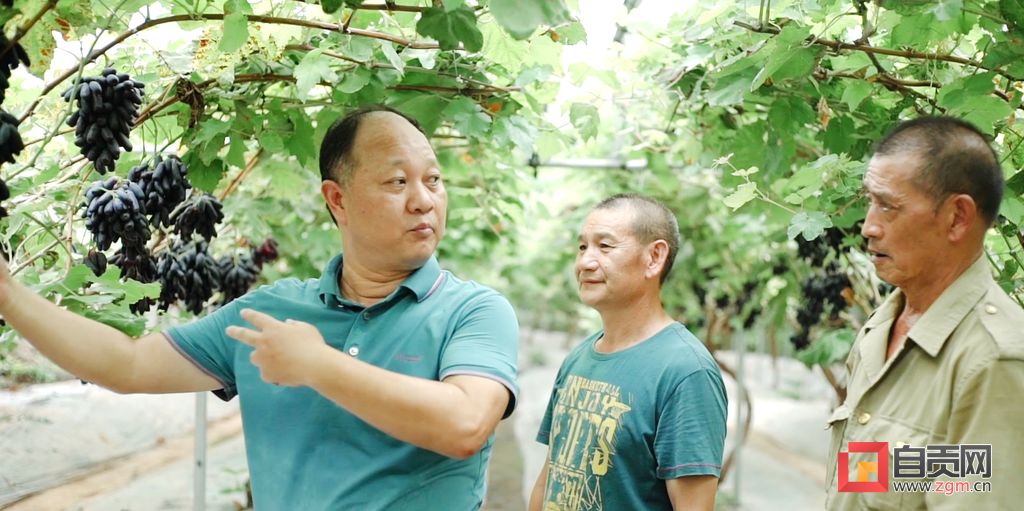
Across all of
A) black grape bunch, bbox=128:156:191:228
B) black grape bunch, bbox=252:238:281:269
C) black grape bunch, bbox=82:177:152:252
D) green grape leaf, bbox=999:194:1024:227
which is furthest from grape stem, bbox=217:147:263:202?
green grape leaf, bbox=999:194:1024:227

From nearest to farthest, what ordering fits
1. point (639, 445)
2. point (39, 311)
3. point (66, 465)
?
point (39, 311), point (639, 445), point (66, 465)

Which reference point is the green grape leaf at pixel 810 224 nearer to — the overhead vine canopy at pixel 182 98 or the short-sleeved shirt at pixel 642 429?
the short-sleeved shirt at pixel 642 429

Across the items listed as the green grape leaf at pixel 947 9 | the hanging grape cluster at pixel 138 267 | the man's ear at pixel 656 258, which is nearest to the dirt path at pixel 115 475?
the hanging grape cluster at pixel 138 267

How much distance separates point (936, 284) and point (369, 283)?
3.63 feet

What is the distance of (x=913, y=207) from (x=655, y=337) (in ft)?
2.39

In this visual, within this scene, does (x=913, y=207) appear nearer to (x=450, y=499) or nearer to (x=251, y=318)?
(x=450, y=499)

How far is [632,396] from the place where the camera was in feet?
6.38

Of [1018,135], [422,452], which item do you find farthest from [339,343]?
[1018,135]

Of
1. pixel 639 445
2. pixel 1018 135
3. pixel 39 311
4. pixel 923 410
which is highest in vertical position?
pixel 1018 135

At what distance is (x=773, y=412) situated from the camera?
11.5m

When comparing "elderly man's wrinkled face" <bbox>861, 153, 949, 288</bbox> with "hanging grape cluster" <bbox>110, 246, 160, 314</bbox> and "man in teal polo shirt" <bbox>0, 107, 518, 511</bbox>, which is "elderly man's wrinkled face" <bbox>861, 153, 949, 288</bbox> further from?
"hanging grape cluster" <bbox>110, 246, 160, 314</bbox>

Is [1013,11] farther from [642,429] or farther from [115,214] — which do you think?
[115,214]

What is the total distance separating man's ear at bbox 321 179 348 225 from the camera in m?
1.71

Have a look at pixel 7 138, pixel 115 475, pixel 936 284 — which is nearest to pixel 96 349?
pixel 7 138
